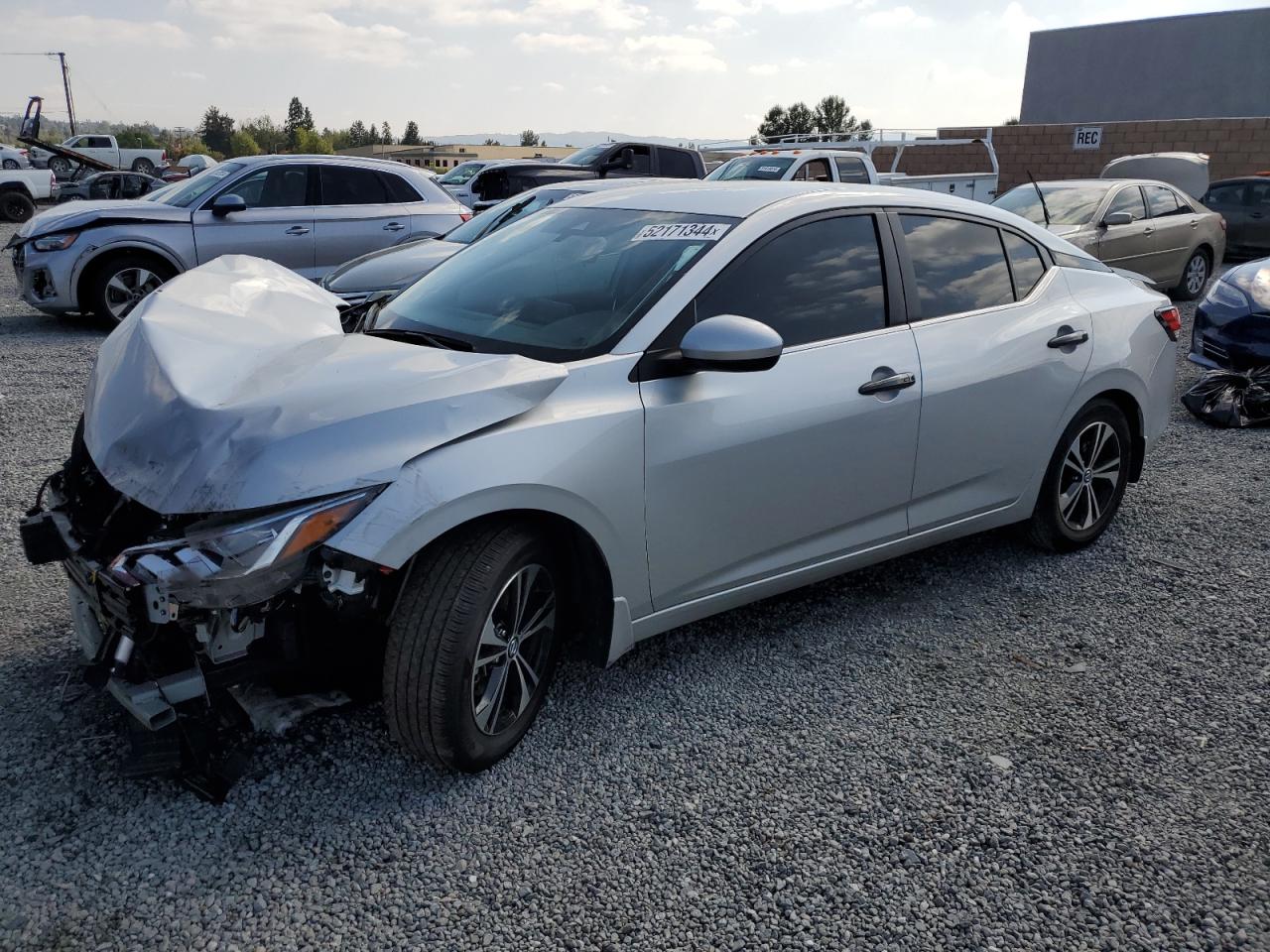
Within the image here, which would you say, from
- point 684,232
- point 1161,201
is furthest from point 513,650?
point 1161,201

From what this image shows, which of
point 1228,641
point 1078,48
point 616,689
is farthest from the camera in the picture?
point 1078,48

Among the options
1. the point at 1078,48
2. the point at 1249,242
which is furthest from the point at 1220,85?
the point at 1249,242

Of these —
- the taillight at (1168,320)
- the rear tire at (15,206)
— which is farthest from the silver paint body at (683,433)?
the rear tire at (15,206)

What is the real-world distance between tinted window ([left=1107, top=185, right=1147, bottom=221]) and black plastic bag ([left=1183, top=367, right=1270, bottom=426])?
392 centimetres

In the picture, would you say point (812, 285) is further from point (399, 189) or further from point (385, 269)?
point (399, 189)

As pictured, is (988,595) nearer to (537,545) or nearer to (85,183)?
(537,545)

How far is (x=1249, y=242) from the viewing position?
17.2 metres

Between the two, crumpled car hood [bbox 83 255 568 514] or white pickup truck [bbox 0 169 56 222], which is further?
white pickup truck [bbox 0 169 56 222]

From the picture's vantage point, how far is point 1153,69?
43031mm

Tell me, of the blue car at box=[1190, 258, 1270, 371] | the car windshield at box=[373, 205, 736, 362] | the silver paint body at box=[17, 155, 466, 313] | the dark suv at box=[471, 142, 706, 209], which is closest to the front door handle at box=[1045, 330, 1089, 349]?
the car windshield at box=[373, 205, 736, 362]

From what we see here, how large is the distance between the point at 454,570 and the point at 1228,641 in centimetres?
301

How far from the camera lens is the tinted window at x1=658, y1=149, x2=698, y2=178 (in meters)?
16.0

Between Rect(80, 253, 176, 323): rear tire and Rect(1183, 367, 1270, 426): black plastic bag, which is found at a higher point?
Rect(80, 253, 176, 323): rear tire

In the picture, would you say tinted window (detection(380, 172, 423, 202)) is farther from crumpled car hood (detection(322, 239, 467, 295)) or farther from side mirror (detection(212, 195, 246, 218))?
crumpled car hood (detection(322, 239, 467, 295))
